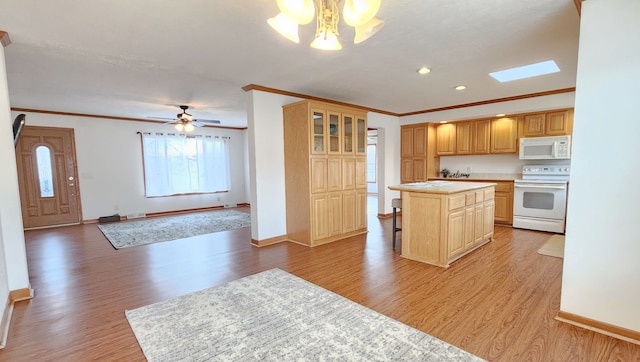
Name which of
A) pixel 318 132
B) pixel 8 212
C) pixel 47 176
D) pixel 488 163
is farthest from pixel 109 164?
pixel 488 163

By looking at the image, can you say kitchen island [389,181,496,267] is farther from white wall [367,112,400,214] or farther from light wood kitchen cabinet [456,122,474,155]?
white wall [367,112,400,214]

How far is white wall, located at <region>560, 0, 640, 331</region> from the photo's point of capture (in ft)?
6.36

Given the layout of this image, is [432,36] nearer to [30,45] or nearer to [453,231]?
[453,231]

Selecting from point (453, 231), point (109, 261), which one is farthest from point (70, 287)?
point (453, 231)

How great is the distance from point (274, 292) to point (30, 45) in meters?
3.42

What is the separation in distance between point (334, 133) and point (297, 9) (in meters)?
3.24

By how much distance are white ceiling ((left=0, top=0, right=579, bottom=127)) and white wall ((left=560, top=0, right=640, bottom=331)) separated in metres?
0.44

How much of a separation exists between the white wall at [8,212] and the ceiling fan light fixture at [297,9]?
2.95 metres

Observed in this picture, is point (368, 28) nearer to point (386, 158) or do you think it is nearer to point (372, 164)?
point (386, 158)

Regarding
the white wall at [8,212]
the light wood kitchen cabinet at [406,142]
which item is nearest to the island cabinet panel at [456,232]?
the light wood kitchen cabinet at [406,142]

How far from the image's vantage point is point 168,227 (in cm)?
598

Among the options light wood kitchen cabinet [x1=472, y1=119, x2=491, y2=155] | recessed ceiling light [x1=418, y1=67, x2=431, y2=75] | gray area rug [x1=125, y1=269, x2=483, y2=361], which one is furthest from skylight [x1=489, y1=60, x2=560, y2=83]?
gray area rug [x1=125, y1=269, x2=483, y2=361]

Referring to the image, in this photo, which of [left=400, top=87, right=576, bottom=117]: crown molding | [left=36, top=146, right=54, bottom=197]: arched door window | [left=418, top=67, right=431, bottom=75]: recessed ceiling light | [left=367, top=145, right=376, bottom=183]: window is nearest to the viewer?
Result: [left=418, top=67, right=431, bottom=75]: recessed ceiling light

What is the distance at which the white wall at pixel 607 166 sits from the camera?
1.94 metres
